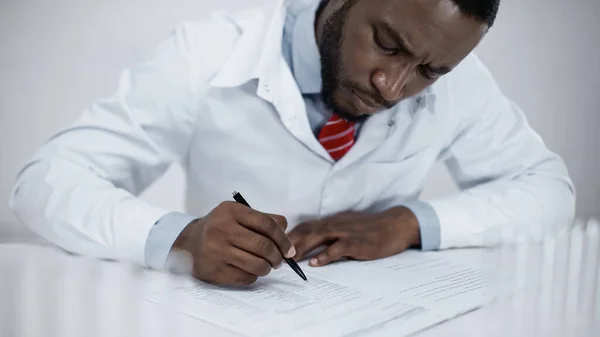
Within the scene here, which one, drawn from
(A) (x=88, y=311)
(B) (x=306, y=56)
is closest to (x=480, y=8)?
(B) (x=306, y=56)

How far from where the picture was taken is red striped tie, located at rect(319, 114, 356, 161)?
31.3 inches

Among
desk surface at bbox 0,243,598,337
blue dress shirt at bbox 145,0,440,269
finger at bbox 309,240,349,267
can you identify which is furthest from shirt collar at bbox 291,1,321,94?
desk surface at bbox 0,243,598,337

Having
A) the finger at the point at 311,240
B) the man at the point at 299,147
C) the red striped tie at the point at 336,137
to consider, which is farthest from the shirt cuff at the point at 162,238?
the red striped tie at the point at 336,137

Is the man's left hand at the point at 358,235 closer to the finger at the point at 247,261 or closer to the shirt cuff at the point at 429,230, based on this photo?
the shirt cuff at the point at 429,230

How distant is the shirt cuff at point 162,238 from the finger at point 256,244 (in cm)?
8

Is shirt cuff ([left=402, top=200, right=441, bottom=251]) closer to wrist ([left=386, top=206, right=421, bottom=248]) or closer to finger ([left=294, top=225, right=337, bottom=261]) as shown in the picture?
wrist ([left=386, top=206, right=421, bottom=248])

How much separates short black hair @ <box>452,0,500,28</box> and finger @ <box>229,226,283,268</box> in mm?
320

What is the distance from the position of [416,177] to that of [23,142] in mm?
526

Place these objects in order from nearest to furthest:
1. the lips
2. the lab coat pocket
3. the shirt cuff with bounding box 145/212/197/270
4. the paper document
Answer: the paper document, the shirt cuff with bounding box 145/212/197/270, the lips, the lab coat pocket

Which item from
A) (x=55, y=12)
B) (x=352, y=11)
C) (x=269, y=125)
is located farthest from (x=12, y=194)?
(x=352, y=11)

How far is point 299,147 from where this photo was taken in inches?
30.8

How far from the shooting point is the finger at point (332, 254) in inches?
26.2

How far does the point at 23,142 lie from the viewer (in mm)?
680

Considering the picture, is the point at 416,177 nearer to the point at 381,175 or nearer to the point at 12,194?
the point at 381,175
